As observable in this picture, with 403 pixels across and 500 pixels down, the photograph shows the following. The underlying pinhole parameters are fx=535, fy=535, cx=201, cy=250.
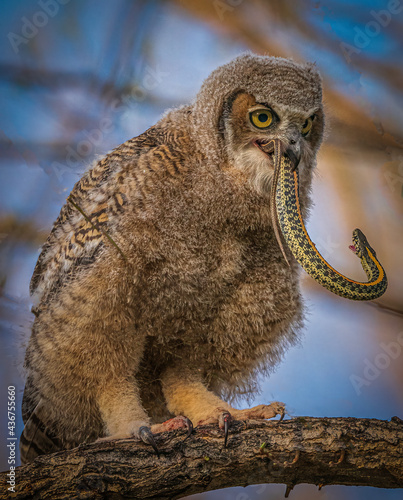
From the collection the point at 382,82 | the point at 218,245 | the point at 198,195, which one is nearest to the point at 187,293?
the point at 218,245

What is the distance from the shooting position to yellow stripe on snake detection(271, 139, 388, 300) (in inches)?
69.4

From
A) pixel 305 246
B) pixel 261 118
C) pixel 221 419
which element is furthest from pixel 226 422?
pixel 261 118

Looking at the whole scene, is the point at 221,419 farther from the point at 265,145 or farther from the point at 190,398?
the point at 265,145

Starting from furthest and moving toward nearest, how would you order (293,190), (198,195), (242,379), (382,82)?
(382,82), (242,379), (198,195), (293,190)

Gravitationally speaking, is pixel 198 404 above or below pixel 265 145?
below

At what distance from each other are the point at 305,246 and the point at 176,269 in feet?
1.77

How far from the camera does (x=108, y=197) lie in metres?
2.19

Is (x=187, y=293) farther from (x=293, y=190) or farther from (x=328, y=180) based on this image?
(x=328, y=180)

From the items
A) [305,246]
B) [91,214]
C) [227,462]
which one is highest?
[91,214]

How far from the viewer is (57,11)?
2.52 meters

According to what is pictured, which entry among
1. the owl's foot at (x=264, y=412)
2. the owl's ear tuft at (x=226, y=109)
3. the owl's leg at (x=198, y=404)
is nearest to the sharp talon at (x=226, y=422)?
the owl's leg at (x=198, y=404)

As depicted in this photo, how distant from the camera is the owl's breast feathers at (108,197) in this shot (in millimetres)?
2131

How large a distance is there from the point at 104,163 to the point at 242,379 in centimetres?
118

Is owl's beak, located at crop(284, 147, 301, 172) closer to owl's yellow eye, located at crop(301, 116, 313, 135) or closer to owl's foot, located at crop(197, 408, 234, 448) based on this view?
owl's yellow eye, located at crop(301, 116, 313, 135)
